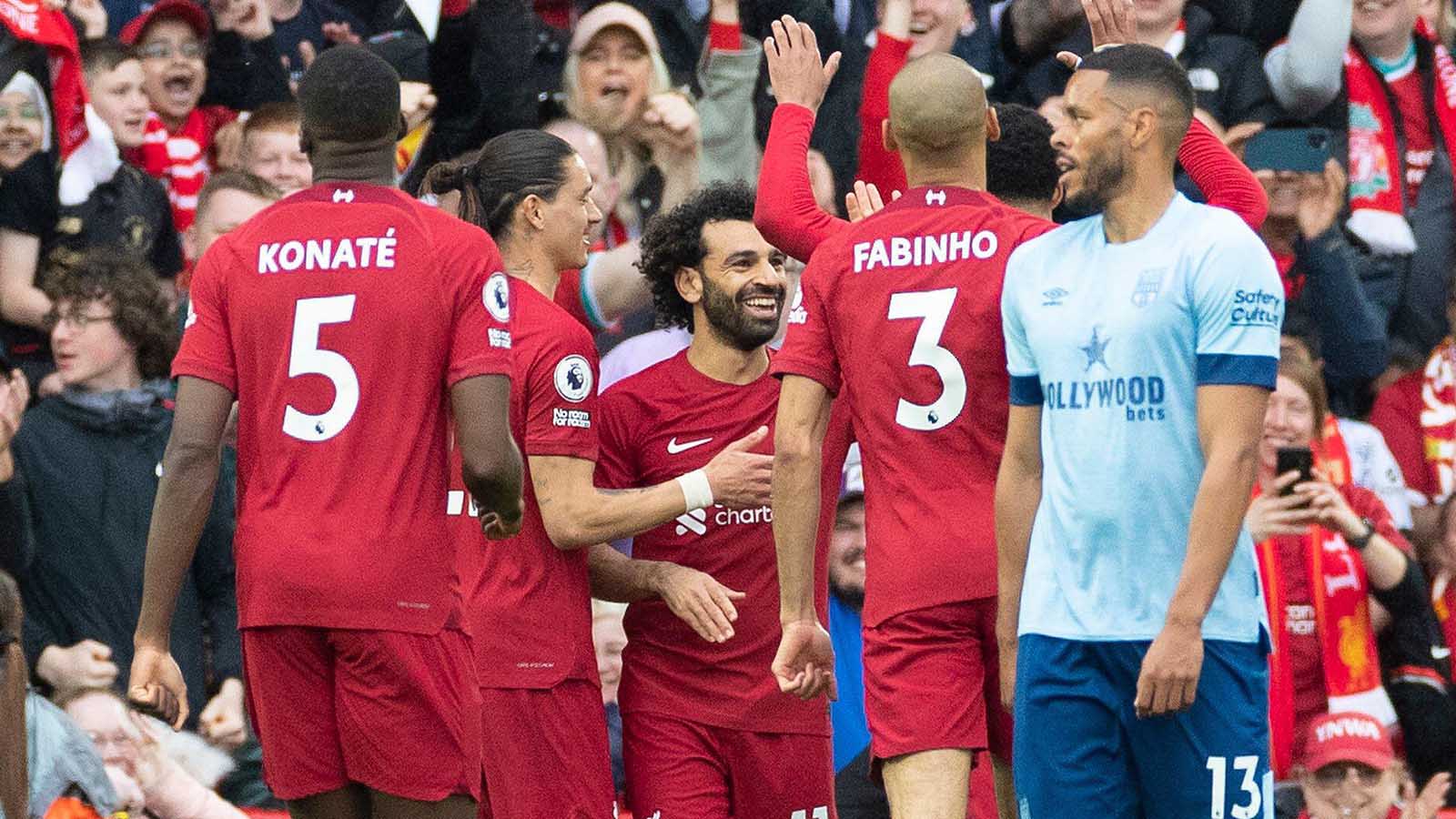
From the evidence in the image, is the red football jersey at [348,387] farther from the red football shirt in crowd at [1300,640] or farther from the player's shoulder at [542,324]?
the red football shirt in crowd at [1300,640]

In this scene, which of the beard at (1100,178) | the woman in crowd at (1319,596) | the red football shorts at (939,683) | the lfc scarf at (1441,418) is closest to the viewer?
the beard at (1100,178)

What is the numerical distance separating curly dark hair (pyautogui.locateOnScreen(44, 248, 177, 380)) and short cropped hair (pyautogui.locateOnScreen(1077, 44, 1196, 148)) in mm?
4622

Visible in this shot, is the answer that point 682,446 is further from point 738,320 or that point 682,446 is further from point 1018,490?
point 1018,490

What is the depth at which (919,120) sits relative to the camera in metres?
6.14

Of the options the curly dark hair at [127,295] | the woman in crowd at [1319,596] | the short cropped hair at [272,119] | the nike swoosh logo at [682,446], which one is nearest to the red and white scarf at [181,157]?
the short cropped hair at [272,119]

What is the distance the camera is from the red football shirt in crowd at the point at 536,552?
6609mm

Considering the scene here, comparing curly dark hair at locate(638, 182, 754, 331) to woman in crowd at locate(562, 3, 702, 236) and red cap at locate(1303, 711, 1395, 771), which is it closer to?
woman in crowd at locate(562, 3, 702, 236)

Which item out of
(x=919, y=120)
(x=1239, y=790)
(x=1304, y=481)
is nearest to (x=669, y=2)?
(x=1304, y=481)

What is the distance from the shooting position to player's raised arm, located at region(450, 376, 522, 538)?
18.2ft

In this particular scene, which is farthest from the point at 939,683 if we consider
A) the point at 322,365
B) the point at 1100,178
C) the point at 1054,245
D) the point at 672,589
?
the point at 322,365

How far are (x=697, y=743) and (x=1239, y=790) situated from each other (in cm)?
205

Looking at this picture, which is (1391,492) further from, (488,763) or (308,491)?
(308,491)

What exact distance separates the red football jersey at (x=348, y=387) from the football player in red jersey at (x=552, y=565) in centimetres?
93

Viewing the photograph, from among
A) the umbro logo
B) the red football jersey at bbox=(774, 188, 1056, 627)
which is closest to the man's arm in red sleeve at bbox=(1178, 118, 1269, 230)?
the red football jersey at bbox=(774, 188, 1056, 627)
